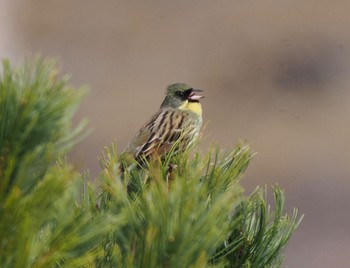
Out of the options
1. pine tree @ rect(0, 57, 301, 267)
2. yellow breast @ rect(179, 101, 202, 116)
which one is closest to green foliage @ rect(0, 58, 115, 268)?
pine tree @ rect(0, 57, 301, 267)

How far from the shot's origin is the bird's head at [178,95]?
5.90 feet

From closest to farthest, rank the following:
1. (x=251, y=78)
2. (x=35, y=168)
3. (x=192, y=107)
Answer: (x=35, y=168)
(x=192, y=107)
(x=251, y=78)

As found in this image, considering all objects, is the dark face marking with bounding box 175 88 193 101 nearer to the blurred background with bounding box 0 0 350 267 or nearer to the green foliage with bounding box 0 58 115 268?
the green foliage with bounding box 0 58 115 268

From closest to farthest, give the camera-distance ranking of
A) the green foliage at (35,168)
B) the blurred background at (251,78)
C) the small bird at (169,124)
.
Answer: the green foliage at (35,168)
the small bird at (169,124)
the blurred background at (251,78)

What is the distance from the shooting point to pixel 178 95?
5.99 ft

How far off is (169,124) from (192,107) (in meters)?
0.19

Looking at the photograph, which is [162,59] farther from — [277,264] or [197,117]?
[277,264]

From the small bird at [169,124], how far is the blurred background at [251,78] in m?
1.96

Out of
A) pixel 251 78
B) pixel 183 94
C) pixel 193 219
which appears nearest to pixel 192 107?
pixel 183 94

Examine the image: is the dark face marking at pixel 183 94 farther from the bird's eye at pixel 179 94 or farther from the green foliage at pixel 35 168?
the green foliage at pixel 35 168

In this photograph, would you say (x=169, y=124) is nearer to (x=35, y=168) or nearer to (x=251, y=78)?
(x=35, y=168)

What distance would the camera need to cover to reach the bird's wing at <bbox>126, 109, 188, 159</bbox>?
55.4 inches

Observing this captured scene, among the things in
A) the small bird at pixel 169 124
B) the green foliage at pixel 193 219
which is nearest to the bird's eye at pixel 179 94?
the small bird at pixel 169 124

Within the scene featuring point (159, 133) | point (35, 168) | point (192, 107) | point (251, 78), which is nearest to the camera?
point (35, 168)
